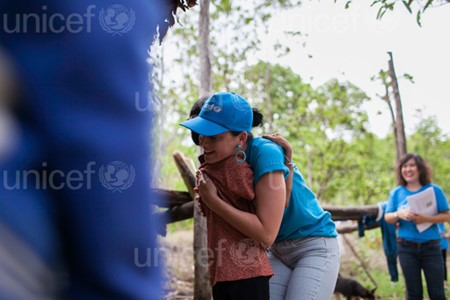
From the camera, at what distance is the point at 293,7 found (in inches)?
303

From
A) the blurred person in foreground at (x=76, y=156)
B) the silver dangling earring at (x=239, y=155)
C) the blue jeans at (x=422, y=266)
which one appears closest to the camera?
the blurred person in foreground at (x=76, y=156)

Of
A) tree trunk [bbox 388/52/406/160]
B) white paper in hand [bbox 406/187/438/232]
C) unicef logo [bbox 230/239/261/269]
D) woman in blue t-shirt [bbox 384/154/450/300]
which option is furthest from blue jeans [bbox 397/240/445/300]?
unicef logo [bbox 230/239/261/269]

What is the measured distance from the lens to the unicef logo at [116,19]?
510 mm

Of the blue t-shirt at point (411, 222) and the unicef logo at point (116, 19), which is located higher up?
the unicef logo at point (116, 19)

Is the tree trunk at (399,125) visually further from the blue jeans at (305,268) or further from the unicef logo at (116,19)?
the unicef logo at (116,19)

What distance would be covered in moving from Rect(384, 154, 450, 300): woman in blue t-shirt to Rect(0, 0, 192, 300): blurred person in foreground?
4051 mm

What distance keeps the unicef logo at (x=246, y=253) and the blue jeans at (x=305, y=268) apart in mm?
291

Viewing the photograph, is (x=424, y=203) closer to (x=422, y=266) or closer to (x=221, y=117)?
(x=422, y=266)

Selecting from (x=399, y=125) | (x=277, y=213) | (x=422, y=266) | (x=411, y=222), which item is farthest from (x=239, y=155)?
(x=399, y=125)

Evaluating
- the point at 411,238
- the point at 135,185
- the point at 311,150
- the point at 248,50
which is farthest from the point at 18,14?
the point at 311,150

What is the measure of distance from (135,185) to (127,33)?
17 centimetres

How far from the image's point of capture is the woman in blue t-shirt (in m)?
4.11

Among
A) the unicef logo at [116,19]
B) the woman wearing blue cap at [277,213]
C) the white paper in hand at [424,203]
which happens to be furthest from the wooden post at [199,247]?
the unicef logo at [116,19]

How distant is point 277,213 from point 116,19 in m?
1.21
